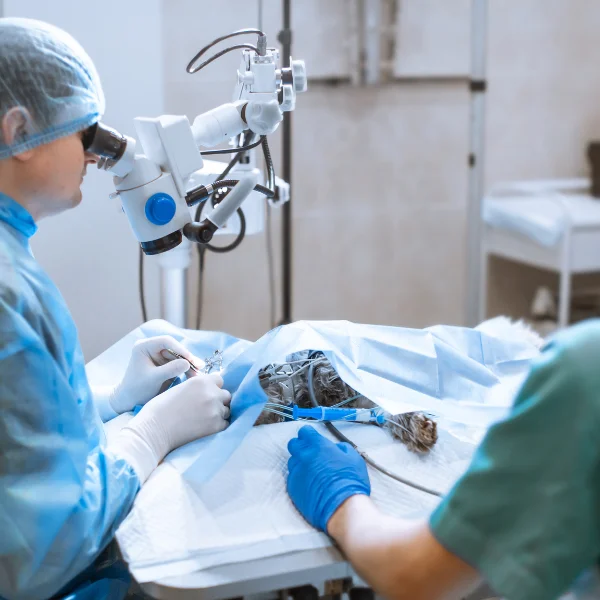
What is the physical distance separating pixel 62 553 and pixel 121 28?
149 cm

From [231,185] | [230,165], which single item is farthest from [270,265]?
[231,185]

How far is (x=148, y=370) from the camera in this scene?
4.07ft

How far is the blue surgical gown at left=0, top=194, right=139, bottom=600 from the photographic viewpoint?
0.86 m

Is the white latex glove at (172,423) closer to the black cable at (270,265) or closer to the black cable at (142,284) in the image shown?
the black cable at (142,284)

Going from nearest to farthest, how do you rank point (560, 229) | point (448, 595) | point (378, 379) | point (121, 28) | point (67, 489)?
point (448, 595) < point (67, 489) < point (378, 379) < point (121, 28) < point (560, 229)

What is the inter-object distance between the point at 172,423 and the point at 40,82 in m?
0.49

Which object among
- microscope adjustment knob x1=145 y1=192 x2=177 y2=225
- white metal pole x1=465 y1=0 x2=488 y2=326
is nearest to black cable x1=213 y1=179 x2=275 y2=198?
microscope adjustment knob x1=145 y1=192 x2=177 y2=225

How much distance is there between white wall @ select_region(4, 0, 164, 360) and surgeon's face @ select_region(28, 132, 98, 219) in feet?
3.19

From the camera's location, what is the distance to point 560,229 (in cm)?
260

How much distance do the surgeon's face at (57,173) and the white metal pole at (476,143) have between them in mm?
1731

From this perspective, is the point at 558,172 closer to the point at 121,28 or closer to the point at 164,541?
the point at 121,28

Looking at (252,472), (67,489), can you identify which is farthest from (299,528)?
(67,489)

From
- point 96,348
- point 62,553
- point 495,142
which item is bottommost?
point 96,348

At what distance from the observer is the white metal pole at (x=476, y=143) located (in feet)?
7.93
